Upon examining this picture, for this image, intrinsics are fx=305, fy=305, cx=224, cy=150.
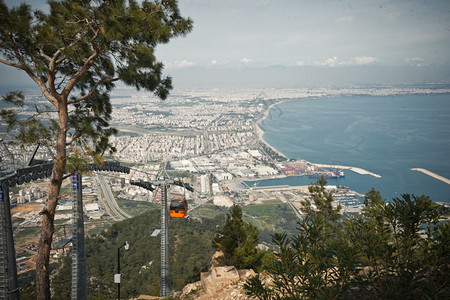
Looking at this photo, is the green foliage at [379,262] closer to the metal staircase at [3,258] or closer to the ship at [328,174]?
the metal staircase at [3,258]

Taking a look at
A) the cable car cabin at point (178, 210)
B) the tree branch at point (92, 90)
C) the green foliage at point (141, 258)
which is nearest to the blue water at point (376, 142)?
the green foliage at point (141, 258)

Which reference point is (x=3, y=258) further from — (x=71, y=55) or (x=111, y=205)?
(x=111, y=205)

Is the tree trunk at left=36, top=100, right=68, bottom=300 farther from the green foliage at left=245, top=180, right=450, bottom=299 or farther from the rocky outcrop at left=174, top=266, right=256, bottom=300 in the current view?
the green foliage at left=245, top=180, right=450, bottom=299

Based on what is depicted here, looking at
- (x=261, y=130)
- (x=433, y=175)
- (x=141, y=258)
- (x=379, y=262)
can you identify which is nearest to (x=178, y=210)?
(x=141, y=258)

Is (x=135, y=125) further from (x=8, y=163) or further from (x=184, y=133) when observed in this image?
(x=8, y=163)

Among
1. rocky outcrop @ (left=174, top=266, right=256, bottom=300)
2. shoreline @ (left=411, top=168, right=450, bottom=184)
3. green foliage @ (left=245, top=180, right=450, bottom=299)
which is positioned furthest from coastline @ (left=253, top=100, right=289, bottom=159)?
green foliage @ (left=245, top=180, right=450, bottom=299)

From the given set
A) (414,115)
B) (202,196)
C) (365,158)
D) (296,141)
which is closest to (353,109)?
(414,115)

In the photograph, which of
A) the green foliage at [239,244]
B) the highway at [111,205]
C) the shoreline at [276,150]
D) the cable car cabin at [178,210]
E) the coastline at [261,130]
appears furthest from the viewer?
the coastline at [261,130]
